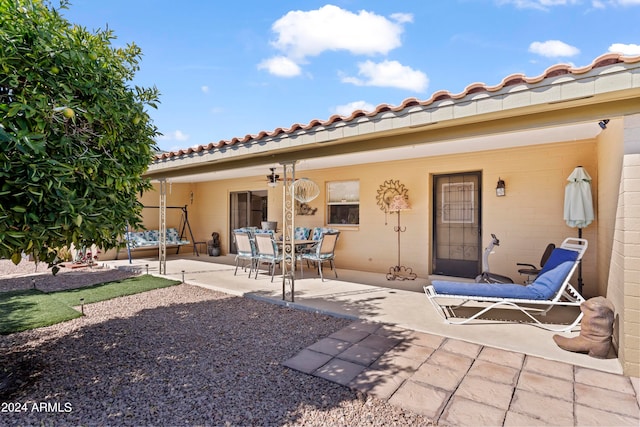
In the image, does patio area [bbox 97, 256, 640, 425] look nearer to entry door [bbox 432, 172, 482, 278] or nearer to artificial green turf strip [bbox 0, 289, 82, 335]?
entry door [bbox 432, 172, 482, 278]

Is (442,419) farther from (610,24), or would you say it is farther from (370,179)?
(610,24)

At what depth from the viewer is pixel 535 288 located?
4082mm

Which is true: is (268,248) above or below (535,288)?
above

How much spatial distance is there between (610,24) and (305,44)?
774cm

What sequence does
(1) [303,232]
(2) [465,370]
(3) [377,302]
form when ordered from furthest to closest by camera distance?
1. (1) [303,232]
2. (3) [377,302]
3. (2) [465,370]

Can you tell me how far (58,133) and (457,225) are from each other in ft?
21.6

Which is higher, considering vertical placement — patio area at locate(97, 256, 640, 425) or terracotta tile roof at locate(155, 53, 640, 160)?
terracotta tile roof at locate(155, 53, 640, 160)

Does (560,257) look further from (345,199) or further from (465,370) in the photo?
(345,199)

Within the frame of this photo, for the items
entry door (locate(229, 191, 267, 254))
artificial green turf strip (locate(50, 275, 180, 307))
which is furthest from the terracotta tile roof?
entry door (locate(229, 191, 267, 254))

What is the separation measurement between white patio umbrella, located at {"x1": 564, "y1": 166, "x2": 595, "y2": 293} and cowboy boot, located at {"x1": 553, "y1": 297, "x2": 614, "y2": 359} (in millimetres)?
2014

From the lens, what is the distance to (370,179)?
786cm

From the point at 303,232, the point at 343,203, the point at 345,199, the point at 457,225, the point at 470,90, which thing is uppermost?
the point at 470,90

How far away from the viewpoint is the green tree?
2066 millimetres

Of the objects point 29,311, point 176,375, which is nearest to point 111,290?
point 29,311
